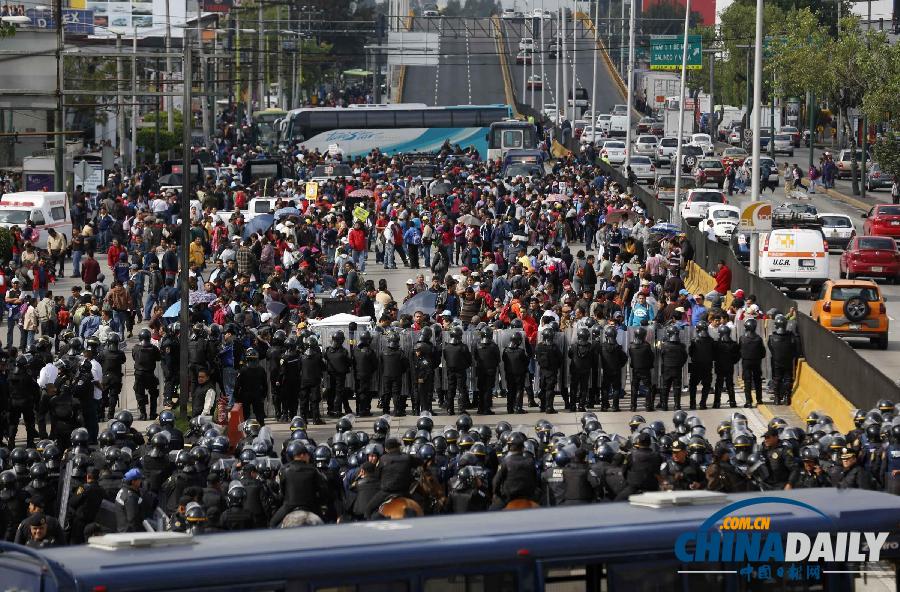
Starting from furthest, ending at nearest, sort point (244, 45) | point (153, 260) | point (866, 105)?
point (244, 45), point (866, 105), point (153, 260)

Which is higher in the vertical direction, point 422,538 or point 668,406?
point 422,538

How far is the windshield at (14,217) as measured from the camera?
139ft

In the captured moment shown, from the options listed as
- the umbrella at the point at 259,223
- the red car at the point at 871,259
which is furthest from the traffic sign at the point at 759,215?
the umbrella at the point at 259,223

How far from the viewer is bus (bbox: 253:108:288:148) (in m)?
83.9

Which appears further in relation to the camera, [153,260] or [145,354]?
[153,260]

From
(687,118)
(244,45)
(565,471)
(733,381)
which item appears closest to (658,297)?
(733,381)

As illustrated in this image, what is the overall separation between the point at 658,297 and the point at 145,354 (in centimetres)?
897

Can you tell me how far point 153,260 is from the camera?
33156 mm

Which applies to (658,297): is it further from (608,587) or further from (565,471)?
(608,587)

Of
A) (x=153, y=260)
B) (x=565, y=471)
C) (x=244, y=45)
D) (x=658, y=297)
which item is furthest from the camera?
(x=244, y=45)

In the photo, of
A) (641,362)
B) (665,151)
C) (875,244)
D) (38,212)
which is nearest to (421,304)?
(641,362)

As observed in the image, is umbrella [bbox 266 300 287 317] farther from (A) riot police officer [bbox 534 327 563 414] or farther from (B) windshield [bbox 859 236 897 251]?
(B) windshield [bbox 859 236 897 251]

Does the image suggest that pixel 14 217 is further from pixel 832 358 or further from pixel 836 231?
pixel 832 358

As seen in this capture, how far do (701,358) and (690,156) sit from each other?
51.0 m
